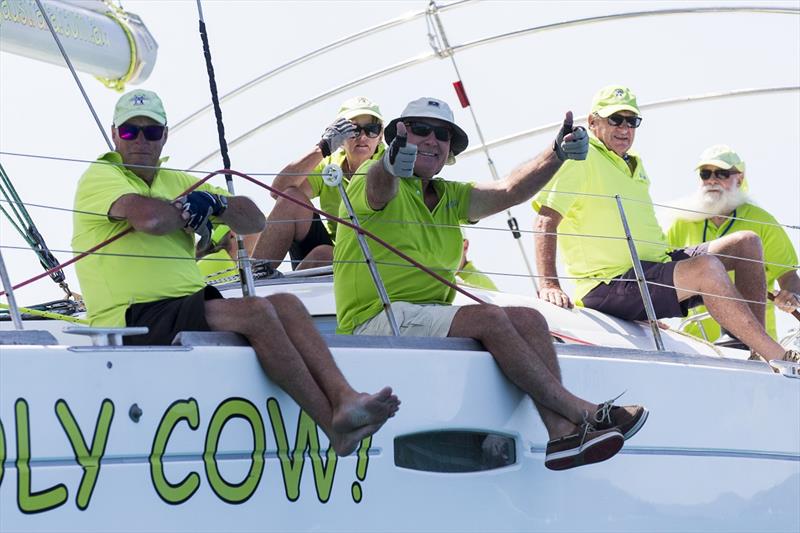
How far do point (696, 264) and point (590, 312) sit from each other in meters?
0.47

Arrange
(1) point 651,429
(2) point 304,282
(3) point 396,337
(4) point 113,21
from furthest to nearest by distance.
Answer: (4) point 113,21 → (2) point 304,282 → (1) point 651,429 → (3) point 396,337

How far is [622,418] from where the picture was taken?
417 centimetres

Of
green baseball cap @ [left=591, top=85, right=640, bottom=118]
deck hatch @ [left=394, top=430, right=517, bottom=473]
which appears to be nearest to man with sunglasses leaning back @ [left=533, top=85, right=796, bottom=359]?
green baseball cap @ [left=591, top=85, right=640, bottom=118]

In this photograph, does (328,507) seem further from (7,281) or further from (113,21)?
(113,21)

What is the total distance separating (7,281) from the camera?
3.72m

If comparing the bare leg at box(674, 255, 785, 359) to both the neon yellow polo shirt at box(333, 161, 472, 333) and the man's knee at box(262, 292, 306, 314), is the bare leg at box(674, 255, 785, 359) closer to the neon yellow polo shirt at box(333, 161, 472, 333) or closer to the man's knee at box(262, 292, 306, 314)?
the neon yellow polo shirt at box(333, 161, 472, 333)

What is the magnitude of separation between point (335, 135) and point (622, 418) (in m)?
2.00

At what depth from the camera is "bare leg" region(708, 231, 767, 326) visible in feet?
19.9

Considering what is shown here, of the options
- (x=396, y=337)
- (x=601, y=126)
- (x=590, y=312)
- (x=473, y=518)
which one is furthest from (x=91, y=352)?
(x=601, y=126)

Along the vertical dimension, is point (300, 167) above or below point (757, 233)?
below

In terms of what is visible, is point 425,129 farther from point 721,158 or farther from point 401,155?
point 721,158

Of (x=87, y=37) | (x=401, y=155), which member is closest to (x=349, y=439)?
(x=401, y=155)

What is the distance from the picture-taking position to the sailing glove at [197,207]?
406 centimetres

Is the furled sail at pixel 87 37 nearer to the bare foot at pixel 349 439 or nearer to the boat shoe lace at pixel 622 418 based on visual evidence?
the bare foot at pixel 349 439
